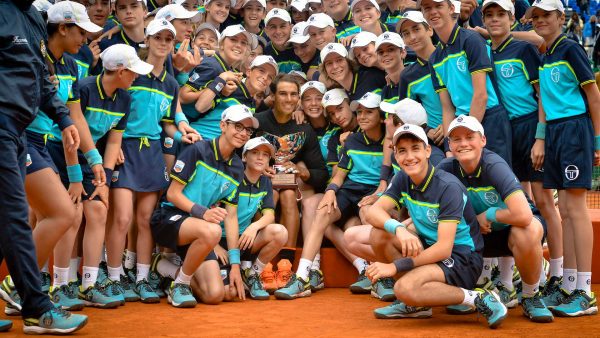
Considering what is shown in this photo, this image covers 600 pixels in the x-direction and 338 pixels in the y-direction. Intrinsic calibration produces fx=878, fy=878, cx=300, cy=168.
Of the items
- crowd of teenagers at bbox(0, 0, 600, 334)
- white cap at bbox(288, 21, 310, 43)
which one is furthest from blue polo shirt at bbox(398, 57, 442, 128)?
white cap at bbox(288, 21, 310, 43)

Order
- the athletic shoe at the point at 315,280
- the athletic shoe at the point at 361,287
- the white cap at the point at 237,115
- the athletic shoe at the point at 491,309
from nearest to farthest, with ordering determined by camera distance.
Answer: the athletic shoe at the point at 491,309 → the white cap at the point at 237,115 → the athletic shoe at the point at 361,287 → the athletic shoe at the point at 315,280

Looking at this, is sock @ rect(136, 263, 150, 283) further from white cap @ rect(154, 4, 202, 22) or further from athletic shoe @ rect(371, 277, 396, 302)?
white cap @ rect(154, 4, 202, 22)

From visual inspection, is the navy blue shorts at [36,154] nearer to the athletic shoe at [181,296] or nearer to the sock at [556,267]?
the athletic shoe at [181,296]

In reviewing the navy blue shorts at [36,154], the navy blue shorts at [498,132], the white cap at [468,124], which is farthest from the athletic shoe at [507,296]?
the navy blue shorts at [36,154]

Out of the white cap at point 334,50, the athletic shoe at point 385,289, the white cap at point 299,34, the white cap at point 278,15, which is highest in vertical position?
the white cap at point 278,15

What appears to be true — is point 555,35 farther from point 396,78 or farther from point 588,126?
point 396,78

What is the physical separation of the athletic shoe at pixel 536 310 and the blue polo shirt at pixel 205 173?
2631 mm

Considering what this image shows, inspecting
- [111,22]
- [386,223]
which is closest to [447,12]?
[386,223]

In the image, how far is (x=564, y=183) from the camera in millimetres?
6727

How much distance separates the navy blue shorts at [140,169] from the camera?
7324mm

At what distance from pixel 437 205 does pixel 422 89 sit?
1.68 meters

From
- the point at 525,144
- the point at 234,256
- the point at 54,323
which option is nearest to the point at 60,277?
the point at 54,323

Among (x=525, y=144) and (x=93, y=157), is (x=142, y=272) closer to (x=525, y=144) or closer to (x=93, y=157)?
(x=93, y=157)

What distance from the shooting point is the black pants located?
5.19 metres
